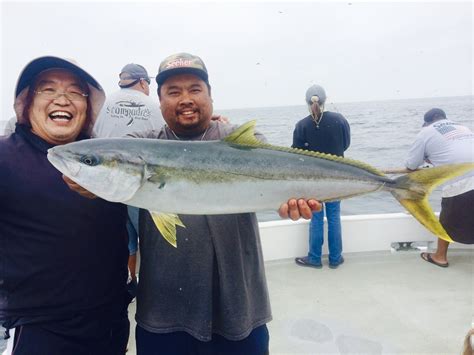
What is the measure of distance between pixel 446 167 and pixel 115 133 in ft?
11.2

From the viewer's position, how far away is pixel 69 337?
2.13m

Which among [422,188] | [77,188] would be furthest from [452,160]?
[77,188]

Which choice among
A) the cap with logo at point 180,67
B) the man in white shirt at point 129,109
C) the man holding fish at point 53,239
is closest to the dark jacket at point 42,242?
the man holding fish at point 53,239

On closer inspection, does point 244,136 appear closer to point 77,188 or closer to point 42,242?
point 77,188

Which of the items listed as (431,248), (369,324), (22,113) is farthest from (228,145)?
(431,248)

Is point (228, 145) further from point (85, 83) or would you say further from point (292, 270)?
point (292, 270)

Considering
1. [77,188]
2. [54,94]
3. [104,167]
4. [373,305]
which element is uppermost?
[54,94]

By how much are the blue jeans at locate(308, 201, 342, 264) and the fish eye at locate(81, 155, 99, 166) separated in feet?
13.0

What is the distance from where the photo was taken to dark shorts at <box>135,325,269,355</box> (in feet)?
7.67

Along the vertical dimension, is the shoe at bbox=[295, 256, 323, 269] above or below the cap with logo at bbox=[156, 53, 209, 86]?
below

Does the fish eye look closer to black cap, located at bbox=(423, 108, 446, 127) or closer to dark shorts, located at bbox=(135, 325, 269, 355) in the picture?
dark shorts, located at bbox=(135, 325, 269, 355)

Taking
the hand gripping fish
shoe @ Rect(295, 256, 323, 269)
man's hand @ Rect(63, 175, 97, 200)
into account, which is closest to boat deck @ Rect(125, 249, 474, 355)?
shoe @ Rect(295, 256, 323, 269)

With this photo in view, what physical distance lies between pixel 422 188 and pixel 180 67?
1822 millimetres

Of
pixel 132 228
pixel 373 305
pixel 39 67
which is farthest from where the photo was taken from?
pixel 373 305
